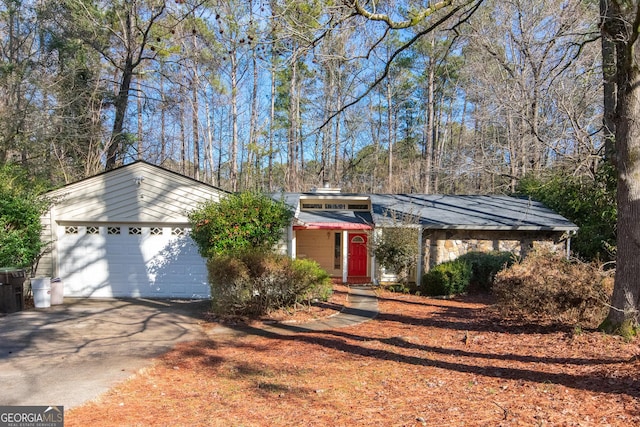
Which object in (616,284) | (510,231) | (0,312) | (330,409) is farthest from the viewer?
(510,231)

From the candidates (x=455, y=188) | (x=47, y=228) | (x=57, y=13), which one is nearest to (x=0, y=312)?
(x=47, y=228)

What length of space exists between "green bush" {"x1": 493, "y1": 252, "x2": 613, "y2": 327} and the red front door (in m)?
7.87

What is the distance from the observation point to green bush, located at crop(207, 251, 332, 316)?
8523 millimetres

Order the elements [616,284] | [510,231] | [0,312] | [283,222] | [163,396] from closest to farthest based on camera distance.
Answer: [163,396] < [616,284] < [0,312] < [283,222] < [510,231]

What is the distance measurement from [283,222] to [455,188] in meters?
20.4

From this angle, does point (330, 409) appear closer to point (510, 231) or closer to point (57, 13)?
point (510, 231)

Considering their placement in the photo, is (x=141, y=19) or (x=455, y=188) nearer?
(x=141, y=19)

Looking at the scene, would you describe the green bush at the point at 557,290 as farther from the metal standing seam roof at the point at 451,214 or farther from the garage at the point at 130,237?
the garage at the point at 130,237

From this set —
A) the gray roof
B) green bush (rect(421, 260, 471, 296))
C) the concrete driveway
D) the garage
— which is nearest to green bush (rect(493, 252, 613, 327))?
green bush (rect(421, 260, 471, 296))

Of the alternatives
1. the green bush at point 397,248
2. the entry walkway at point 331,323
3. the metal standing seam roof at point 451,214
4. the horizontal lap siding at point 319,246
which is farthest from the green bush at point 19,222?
the green bush at point 397,248

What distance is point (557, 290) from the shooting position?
6.56 metres

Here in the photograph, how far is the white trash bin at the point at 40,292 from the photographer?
9.66 m

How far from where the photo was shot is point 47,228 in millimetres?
10891

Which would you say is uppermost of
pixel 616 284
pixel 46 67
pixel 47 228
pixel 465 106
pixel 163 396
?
pixel 465 106
